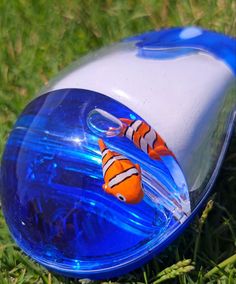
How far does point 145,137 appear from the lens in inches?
58.7

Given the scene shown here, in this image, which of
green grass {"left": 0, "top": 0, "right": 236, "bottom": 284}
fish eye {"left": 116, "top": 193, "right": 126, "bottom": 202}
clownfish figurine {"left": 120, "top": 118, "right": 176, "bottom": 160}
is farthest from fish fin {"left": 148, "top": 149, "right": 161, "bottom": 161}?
green grass {"left": 0, "top": 0, "right": 236, "bottom": 284}

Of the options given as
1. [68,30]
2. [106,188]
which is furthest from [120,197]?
[68,30]

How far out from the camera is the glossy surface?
1483mm

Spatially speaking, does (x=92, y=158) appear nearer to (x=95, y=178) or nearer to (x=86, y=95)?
(x=95, y=178)

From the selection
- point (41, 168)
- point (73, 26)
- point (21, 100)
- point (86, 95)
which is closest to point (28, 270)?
point (41, 168)

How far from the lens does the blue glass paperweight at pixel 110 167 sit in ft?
4.86

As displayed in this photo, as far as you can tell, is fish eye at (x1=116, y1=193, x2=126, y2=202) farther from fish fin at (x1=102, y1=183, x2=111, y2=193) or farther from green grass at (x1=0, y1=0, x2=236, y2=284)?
green grass at (x1=0, y1=0, x2=236, y2=284)

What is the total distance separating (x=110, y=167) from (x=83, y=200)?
87mm

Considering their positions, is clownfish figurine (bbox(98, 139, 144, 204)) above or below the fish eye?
above

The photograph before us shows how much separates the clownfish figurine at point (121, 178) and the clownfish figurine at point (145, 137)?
0.14 feet

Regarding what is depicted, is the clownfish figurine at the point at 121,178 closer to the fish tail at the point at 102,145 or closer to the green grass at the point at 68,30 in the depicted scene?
the fish tail at the point at 102,145

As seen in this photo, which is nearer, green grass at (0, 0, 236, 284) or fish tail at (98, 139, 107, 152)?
fish tail at (98, 139, 107, 152)

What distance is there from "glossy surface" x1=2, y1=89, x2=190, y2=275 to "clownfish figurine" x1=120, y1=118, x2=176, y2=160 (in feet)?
0.04

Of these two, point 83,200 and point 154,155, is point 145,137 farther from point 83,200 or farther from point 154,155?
point 83,200
